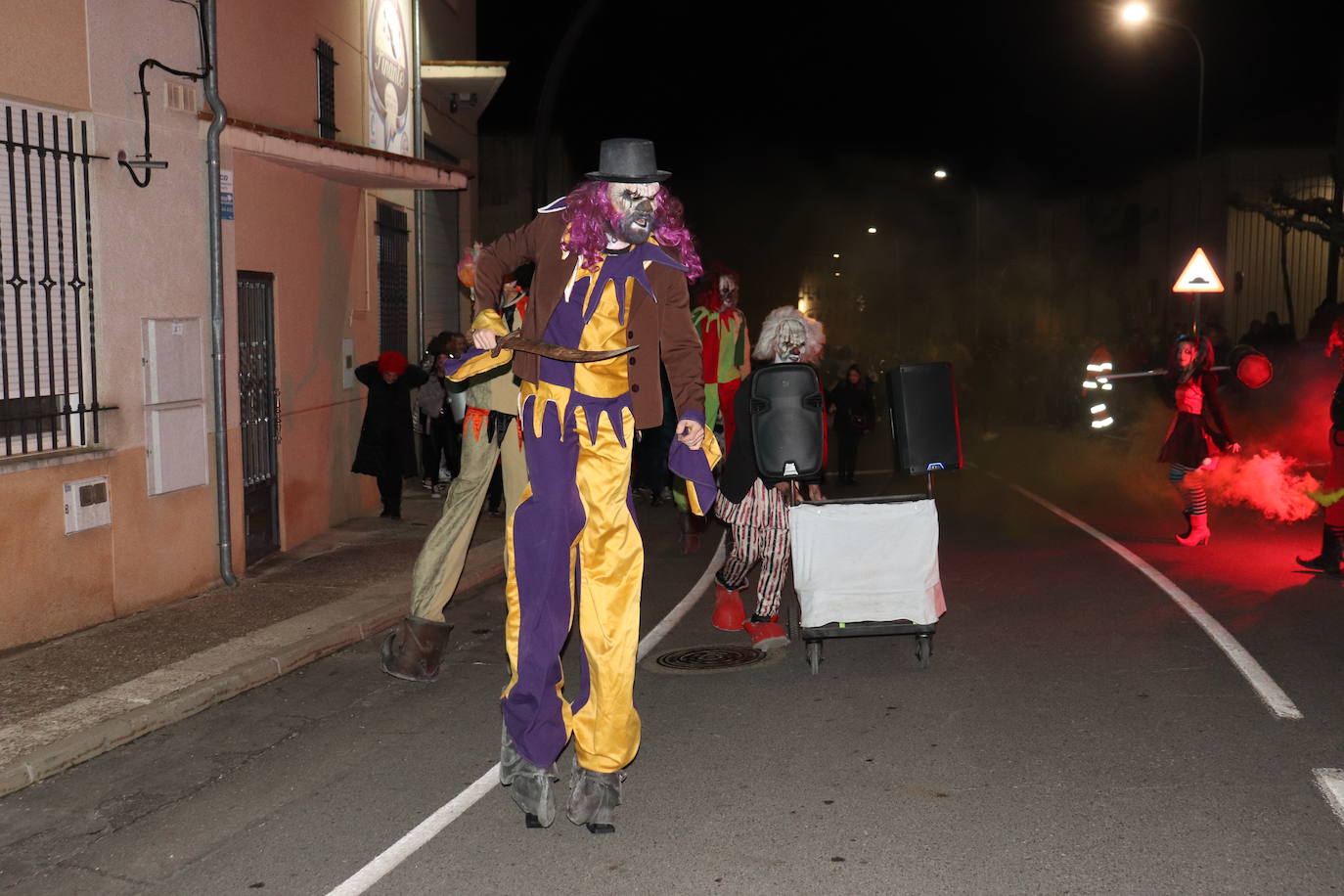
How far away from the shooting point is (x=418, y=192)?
621 inches

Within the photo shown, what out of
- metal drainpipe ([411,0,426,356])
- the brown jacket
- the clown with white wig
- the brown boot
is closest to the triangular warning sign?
metal drainpipe ([411,0,426,356])

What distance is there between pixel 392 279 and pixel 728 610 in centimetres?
838

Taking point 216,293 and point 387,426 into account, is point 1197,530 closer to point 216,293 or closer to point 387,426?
point 387,426

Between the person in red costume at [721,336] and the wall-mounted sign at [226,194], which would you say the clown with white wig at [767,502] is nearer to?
the person in red costume at [721,336]

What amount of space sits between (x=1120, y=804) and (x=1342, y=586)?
16.9ft

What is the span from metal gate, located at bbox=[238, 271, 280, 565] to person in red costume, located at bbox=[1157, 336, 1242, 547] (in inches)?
287

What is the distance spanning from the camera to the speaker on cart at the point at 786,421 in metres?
7.05

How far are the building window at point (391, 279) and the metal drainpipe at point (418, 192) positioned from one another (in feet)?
0.55

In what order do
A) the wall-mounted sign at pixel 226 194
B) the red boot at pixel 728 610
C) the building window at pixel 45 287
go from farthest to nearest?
the wall-mounted sign at pixel 226 194, the red boot at pixel 728 610, the building window at pixel 45 287

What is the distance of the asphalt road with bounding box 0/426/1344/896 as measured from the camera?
4426mm

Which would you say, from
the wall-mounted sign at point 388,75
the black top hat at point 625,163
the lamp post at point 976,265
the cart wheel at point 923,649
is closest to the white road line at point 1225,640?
the cart wheel at point 923,649

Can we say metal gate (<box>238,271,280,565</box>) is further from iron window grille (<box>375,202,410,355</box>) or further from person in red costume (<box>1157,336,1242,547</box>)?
person in red costume (<box>1157,336,1242,547</box>)

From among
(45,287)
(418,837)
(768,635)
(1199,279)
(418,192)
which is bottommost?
(418,837)

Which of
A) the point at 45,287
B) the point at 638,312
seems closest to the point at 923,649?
the point at 638,312
